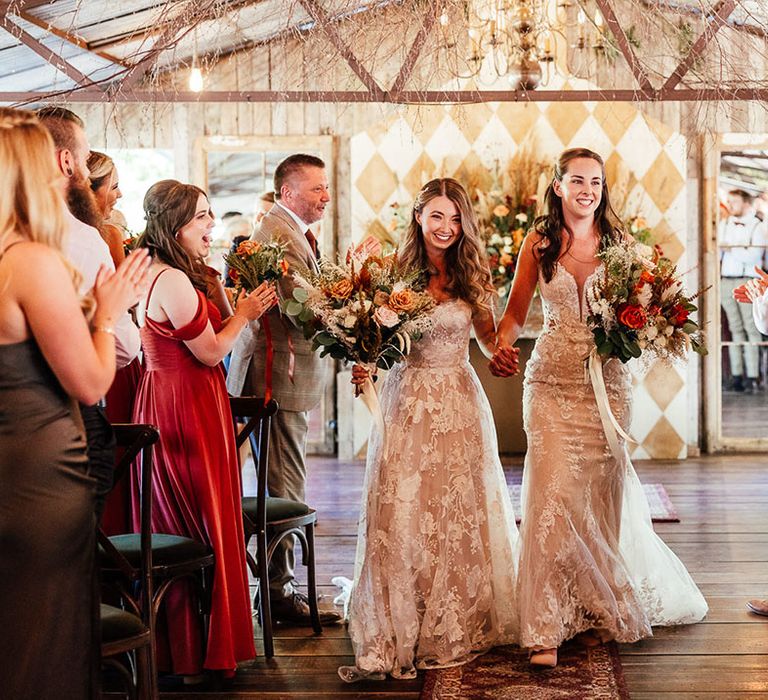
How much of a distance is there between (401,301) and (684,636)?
1.74m

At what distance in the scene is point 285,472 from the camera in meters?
4.79

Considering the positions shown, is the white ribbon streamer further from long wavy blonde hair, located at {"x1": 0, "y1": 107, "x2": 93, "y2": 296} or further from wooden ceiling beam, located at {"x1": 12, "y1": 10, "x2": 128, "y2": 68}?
long wavy blonde hair, located at {"x1": 0, "y1": 107, "x2": 93, "y2": 296}

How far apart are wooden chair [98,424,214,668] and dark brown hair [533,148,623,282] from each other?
1.72 m

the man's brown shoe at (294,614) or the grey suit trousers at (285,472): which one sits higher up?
the grey suit trousers at (285,472)

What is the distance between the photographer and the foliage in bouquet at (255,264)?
4.37 m

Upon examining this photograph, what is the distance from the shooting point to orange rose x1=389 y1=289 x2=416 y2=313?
4030 mm

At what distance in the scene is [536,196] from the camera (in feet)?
29.2

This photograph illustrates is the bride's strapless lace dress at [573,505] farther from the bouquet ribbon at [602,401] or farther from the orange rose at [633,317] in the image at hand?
the orange rose at [633,317]

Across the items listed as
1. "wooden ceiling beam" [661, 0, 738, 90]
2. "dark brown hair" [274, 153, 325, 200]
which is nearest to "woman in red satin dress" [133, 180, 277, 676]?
"dark brown hair" [274, 153, 325, 200]

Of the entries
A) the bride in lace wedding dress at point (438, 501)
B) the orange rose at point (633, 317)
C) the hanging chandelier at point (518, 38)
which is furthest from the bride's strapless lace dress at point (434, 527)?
the hanging chandelier at point (518, 38)

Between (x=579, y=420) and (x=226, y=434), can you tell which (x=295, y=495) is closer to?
(x=226, y=434)

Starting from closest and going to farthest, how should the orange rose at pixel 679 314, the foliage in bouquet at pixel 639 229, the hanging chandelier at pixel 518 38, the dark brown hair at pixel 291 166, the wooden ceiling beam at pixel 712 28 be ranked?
1. the wooden ceiling beam at pixel 712 28
2. the hanging chandelier at pixel 518 38
3. the orange rose at pixel 679 314
4. the dark brown hair at pixel 291 166
5. the foliage in bouquet at pixel 639 229

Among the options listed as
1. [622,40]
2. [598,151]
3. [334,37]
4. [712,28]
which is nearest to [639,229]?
[598,151]

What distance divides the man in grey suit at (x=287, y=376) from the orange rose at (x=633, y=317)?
4.27 ft
